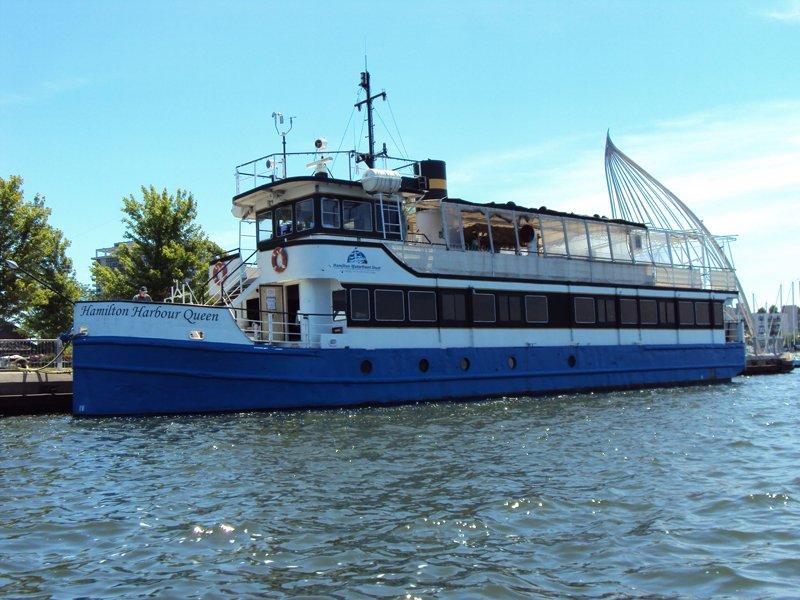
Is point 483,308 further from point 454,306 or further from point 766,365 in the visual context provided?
point 766,365

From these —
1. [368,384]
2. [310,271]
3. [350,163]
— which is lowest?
[368,384]

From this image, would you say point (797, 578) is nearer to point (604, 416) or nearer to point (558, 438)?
point (558, 438)

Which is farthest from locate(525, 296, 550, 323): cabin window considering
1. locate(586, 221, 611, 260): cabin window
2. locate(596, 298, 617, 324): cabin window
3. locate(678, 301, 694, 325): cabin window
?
locate(678, 301, 694, 325): cabin window

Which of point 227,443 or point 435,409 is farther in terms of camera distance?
point 435,409

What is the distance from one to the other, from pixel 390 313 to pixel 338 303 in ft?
5.41

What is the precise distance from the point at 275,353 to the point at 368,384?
2542mm

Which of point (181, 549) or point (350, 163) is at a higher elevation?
point (350, 163)

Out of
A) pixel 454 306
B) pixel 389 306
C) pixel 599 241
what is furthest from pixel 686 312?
pixel 389 306

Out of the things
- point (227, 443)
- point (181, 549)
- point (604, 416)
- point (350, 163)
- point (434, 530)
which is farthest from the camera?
point (350, 163)

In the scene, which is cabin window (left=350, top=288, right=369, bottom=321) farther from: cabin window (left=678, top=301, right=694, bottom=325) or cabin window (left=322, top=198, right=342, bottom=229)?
cabin window (left=678, top=301, right=694, bottom=325)

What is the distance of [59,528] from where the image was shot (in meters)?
8.44

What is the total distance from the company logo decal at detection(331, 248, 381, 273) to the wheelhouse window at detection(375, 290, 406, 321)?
0.67m

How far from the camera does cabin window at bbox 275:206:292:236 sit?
2091 centimetres

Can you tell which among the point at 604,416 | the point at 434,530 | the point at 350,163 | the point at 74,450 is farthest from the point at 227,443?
the point at 350,163
